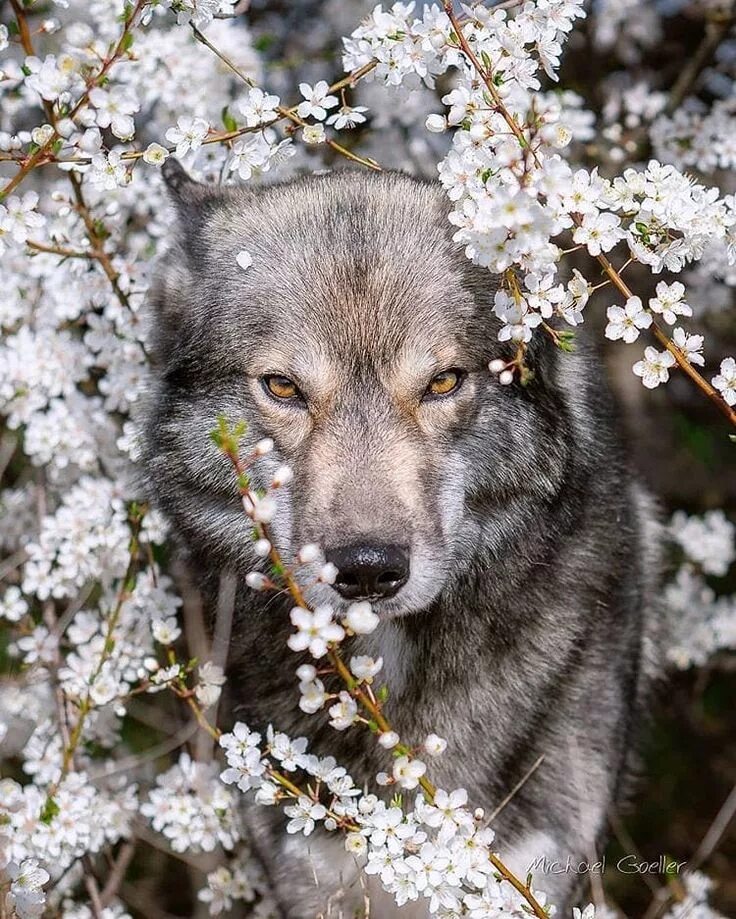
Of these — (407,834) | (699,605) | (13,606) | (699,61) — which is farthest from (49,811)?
(699,61)

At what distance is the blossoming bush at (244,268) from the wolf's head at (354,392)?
0.41ft

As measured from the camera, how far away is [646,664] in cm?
429

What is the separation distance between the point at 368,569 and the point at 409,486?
0.29 metres

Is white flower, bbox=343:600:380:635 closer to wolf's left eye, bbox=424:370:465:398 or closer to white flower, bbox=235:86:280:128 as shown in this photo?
wolf's left eye, bbox=424:370:465:398

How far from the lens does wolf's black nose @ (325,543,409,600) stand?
8.35 ft

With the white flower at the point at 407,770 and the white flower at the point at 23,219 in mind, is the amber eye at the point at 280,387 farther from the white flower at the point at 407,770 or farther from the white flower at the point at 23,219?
the white flower at the point at 407,770

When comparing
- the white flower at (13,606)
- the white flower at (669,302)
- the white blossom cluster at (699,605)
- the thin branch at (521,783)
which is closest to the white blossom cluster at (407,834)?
the thin branch at (521,783)

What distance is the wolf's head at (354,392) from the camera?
2.75 metres

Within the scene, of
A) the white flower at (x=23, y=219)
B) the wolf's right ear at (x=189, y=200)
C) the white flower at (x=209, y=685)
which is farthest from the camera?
the wolf's right ear at (x=189, y=200)

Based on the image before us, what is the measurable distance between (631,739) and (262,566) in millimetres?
1576

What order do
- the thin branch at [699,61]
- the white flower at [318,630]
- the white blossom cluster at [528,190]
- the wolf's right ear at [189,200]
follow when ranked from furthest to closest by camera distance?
the thin branch at [699,61] < the wolf's right ear at [189,200] < the white blossom cluster at [528,190] < the white flower at [318,630]

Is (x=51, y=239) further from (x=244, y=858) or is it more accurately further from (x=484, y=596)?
(x=244, y=858)

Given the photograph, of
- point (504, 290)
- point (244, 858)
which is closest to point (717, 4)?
point (504, 290)

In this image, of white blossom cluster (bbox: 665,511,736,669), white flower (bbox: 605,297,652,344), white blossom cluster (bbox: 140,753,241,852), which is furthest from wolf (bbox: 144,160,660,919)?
white blossom cluster (bbox: 665,511,736,669)
